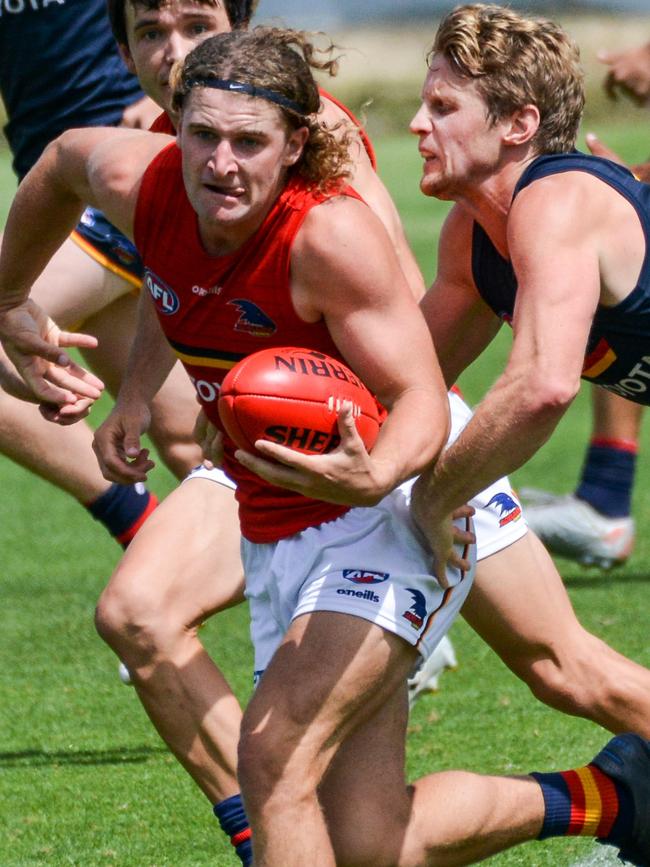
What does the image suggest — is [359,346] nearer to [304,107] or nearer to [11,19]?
[304,107]

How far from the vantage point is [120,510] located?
5672 millimetres

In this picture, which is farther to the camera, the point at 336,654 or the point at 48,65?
the point at 48,65

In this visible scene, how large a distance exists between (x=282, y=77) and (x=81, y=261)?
6.93ft

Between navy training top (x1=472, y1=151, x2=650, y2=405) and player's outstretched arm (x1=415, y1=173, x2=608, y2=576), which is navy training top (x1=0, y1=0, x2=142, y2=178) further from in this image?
player's outstretched arm (x1=415, y1=173, x2=608, y2=576)

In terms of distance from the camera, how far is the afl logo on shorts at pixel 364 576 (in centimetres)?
353

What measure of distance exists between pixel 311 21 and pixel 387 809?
27.7 metres

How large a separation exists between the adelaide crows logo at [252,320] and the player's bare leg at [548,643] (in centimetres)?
80

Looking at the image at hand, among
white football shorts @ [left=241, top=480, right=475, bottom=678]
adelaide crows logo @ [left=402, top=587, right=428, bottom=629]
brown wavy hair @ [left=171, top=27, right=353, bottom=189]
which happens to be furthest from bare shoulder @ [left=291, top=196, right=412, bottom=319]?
adelaide crows logo @ [left=402, top=587, right=428, bottom=629]

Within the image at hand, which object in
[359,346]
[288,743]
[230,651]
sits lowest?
[230,651]

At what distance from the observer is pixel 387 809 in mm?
3527

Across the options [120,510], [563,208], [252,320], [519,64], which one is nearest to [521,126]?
[519,64]

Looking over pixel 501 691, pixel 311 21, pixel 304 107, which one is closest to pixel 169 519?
pixel 304 107

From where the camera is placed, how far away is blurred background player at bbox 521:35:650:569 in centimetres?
733

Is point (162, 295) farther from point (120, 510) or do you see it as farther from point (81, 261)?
point (120, 510)
